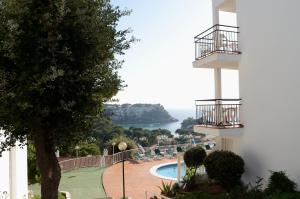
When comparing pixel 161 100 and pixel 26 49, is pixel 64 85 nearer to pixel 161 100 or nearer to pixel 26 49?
pixel 26 49

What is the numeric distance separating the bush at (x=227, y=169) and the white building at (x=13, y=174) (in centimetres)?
690

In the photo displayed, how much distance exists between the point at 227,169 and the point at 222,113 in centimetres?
226

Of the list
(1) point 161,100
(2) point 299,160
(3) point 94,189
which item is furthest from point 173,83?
(2) point 299,160

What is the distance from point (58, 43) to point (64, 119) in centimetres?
164

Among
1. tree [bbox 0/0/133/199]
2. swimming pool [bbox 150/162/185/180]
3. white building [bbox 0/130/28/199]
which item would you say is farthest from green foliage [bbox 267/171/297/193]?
swimming pool [bbox 150/162/185/180]

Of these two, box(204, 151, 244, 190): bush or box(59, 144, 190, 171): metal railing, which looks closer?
box(204, 151, 244, 190): bush

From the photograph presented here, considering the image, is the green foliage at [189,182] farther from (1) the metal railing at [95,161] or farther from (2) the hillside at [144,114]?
(2) the hillside at [144,114]

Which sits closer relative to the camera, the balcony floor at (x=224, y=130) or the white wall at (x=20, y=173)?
the balcony floor at (x=224, y=130)

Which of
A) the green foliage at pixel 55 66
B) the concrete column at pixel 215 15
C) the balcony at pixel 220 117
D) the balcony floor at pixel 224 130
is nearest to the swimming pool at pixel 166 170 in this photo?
the balcony at pixel 220 117

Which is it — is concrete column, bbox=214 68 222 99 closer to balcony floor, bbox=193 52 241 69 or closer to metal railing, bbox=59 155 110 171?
balcony floor, bbox=193 52 241 69

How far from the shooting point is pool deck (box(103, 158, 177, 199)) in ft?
56.5

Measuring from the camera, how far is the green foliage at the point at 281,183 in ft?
32.8

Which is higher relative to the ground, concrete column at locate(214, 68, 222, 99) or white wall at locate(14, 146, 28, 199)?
concrete column at locate(214, 68, 222, 99)

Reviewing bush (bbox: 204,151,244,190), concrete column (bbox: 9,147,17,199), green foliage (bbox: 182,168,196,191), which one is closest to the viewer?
bush (bbox: 204,151,244,190)
